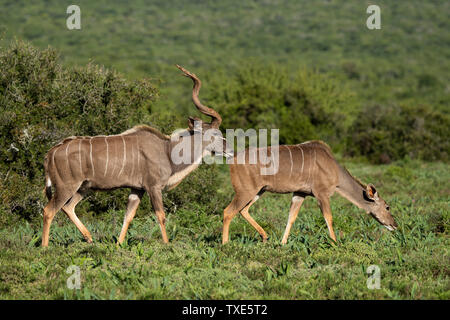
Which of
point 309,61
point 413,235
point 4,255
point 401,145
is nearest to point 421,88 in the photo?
point 309,61

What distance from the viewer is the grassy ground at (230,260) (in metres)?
5.43

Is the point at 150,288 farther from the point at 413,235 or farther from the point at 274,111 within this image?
the point at 274,111

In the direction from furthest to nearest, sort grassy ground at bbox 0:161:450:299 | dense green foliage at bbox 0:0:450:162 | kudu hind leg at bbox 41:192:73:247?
dense green foliage at bbox 0:0:450:162 < kudu hind leg at bbox 41:192:73:247 < grassy ground at bbox 0:161:450:299

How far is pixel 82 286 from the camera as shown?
17.9 feet

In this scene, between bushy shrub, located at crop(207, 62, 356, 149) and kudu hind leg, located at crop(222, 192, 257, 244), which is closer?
kudu hind leg, located at crop(222, 192, 257, 244)

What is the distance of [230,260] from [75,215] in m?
1.99

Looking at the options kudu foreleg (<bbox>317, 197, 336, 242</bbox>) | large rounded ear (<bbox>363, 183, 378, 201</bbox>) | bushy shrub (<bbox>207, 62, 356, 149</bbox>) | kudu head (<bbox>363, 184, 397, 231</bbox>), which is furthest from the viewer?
bushy shrub (<bbox>207, 62, 356, 149</bbox>)

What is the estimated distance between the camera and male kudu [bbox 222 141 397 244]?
24.2 ft

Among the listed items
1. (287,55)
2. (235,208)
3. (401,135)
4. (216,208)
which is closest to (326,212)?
(235,208)

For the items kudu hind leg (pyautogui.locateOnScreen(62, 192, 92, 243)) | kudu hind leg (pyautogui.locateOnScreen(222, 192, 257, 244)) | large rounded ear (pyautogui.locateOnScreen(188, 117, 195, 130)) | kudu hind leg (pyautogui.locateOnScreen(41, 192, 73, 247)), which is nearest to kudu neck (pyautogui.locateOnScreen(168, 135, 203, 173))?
large rounded ear (pyautogui.locateOnScreen(188, 117, 195, 130))

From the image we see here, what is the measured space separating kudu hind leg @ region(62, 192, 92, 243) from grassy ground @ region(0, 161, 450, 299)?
16 cm

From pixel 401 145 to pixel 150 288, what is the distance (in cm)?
1337

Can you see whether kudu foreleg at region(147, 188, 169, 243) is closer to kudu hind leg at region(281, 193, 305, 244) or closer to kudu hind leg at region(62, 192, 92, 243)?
kudu hind leg at region(62, 192, 92, 243)

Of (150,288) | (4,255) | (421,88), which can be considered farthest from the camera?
(421,88)
